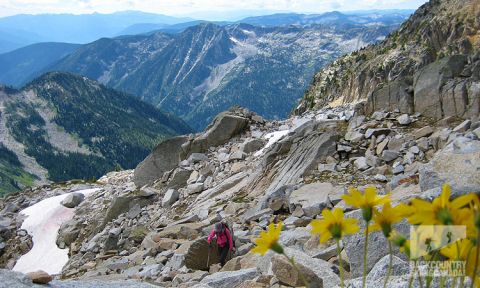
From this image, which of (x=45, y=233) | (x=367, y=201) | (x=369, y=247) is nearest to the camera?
(x=367, y=201)

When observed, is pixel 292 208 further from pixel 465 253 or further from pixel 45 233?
pixel 45 233

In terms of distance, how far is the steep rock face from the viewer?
59.2 ft

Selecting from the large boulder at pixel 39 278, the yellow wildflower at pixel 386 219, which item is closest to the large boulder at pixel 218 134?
the large boulder at pixel 39 278

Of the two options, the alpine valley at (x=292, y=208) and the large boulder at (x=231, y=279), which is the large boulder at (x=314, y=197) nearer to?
the alpine valley at (x=292, y=208)

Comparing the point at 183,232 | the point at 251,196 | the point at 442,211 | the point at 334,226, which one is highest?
the point at 442,211

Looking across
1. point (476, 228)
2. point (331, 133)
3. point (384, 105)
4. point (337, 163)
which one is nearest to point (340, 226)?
point (476, 228)

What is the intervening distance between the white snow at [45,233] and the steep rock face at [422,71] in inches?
866

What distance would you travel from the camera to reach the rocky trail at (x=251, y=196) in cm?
851

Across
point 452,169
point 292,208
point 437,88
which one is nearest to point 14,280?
point 452,169

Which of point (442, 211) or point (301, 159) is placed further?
point (301, 159)

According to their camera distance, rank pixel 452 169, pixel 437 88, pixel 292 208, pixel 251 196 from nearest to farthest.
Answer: pixel 452 169 → pixel 292 208 → pixel 437 88 → pixel 251 196

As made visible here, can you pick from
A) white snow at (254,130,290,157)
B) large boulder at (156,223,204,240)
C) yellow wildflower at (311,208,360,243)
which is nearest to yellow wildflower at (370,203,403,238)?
yellow wildflower at (311,208,360,243)

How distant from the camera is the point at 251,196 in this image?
1958cm

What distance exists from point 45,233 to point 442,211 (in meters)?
35.6
